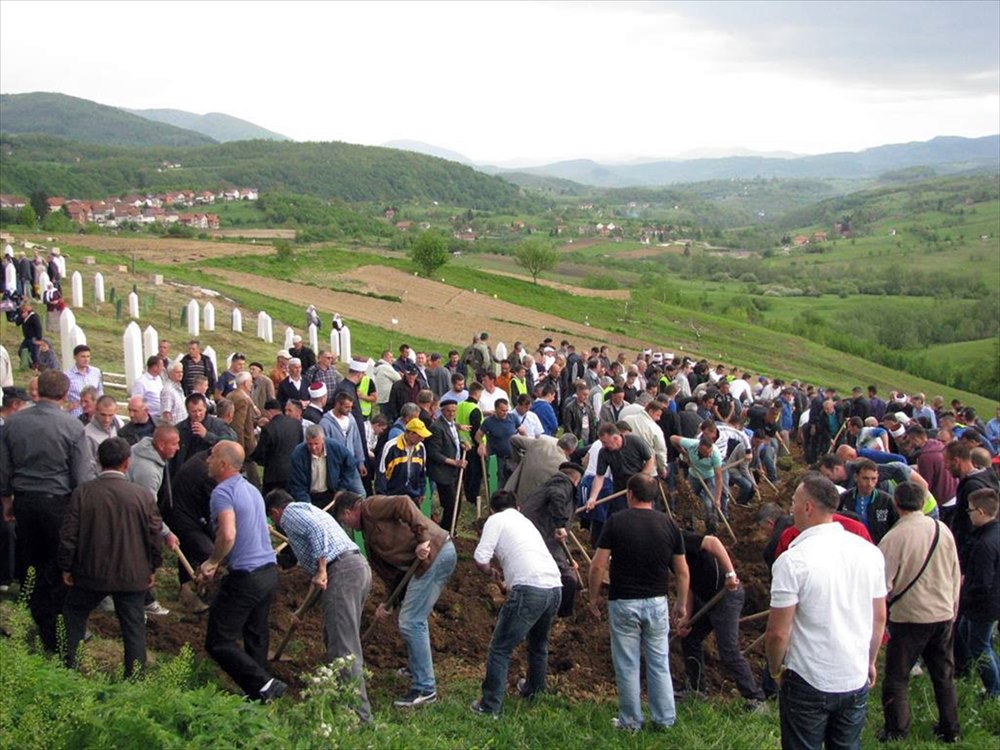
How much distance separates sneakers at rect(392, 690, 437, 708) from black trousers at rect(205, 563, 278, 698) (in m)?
1.00

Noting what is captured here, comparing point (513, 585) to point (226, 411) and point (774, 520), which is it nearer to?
point (774, 520)

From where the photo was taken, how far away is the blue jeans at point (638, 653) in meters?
6.41

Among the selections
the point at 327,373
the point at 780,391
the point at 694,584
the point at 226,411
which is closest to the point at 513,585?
the point at 694,584

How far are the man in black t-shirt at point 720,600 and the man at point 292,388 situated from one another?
6264 millimetres

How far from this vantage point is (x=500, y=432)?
35.7ft

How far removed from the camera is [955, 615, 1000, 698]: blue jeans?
7469 mm

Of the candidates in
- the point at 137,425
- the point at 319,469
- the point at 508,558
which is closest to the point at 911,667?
the point at 508,558

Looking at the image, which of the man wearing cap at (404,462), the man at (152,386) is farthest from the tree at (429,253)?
the man wearing cap at (404,462)

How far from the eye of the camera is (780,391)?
19594 millimetres

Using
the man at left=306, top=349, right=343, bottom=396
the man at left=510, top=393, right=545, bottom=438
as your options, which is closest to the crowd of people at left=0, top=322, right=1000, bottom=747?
the man at left=510, top=393, right=545, bottom=438

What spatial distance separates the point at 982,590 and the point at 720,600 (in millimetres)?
2062

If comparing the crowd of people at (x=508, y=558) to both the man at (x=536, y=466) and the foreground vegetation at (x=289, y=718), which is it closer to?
the man at (x=536, y=466)

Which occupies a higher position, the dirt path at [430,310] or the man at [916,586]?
the man at [916,586]

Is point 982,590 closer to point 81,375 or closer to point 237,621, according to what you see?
point 237,621
